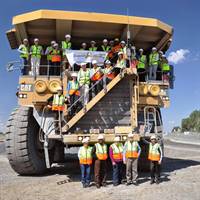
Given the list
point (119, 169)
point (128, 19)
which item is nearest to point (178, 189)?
point (119, 169)

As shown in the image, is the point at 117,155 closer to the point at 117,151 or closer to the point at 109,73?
the point at 117,151

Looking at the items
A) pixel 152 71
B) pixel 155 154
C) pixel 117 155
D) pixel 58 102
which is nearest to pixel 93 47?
pixel 152 71

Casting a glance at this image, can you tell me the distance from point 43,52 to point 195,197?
5.52 metres

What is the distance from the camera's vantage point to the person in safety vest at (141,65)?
1057 cm

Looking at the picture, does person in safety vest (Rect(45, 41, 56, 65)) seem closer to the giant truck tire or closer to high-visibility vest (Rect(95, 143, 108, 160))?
the giant truck tire

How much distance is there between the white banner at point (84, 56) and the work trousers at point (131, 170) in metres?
2.75

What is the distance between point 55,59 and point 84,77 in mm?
962

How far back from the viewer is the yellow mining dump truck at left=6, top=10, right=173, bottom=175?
9.62 meters

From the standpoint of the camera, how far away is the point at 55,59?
1011 cm

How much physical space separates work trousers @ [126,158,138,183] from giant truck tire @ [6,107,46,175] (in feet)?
8.66

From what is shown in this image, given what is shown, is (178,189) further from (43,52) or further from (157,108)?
(43,52)

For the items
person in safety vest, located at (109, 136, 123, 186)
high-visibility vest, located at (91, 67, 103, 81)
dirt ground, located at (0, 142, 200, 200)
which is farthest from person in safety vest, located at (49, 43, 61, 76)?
dirt ground, located at (0, 142, 200, 200)

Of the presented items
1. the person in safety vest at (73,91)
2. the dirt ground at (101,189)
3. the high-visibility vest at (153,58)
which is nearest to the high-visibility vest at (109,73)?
the person in safety vest at (73,91)

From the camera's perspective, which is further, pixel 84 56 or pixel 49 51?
pixel 84 56
